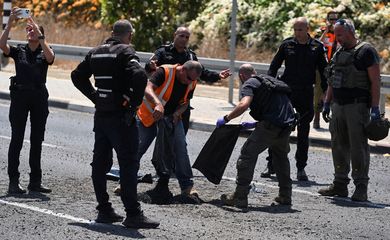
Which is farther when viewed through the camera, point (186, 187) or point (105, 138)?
point (186, 187)

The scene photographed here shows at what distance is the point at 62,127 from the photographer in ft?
57.0

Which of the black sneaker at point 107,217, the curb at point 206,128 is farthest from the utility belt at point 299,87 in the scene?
the black sneaker at point 107,217


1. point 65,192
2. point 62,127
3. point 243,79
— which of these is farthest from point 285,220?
point 62,127

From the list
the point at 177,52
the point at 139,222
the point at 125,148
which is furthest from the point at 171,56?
the point at 139,222

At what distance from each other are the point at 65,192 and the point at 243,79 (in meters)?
2.23

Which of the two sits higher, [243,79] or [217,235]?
[243,79]

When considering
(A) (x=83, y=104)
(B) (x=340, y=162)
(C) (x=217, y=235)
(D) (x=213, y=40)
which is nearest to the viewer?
(C) (x=217, y=235)

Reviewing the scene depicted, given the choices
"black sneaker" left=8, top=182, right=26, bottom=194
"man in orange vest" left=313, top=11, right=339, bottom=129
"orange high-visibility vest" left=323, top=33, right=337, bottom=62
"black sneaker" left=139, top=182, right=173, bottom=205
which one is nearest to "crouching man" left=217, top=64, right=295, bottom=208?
"black sneaker" left=139, top=182, right=173, bottom=205

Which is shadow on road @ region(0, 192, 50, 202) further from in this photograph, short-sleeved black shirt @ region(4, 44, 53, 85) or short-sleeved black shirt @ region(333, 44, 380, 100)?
short-sleeved black shirt @ region(333, 44, 380, 100)

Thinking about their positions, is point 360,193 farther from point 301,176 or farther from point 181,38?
point 181,38

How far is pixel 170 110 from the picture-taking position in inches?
440

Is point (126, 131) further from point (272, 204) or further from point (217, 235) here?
point (272, 204)

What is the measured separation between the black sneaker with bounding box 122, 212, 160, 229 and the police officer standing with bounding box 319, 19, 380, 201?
2838mm

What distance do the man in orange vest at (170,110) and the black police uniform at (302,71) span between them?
1.83 metres
